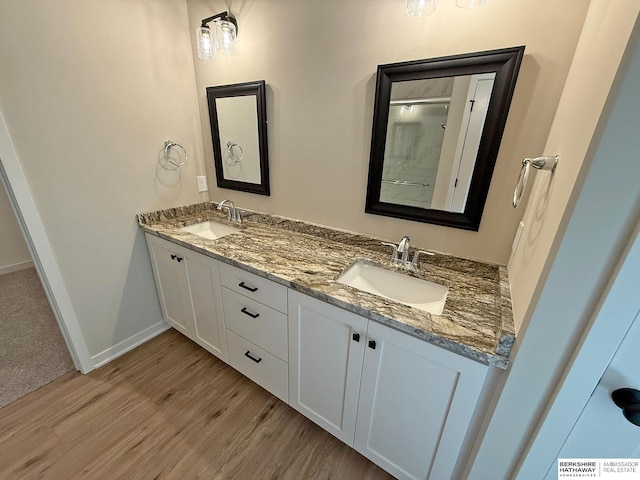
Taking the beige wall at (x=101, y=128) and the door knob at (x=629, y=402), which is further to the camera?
the beige wall at (x=101, y=128)

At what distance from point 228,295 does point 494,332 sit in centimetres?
125

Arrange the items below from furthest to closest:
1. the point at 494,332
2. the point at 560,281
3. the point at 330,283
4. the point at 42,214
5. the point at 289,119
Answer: the point at 289,119 < the point at 42,214 < the point at 330,283 < the point at 494,332 < the point at 560,281

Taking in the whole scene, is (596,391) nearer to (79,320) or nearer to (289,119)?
(289,119)

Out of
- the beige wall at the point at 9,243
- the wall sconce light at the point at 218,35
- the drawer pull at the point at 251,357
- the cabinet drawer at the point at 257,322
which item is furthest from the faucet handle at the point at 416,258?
the beige wall at the point at 9,243

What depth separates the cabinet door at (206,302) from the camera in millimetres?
1470

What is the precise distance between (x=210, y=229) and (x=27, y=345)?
1.55 metres

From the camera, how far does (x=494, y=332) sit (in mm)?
832

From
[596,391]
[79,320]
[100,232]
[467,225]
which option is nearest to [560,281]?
[596,391]

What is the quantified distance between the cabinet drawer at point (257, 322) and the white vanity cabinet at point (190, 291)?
3.9 inches

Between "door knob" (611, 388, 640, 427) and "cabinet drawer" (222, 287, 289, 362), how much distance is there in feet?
3.50

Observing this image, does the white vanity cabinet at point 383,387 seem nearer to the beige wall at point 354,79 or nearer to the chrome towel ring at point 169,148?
the beige wall at point 354,79

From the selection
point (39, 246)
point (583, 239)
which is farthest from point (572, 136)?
point (39, 246)

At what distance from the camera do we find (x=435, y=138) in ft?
3.81

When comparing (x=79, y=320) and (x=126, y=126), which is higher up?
(x=126, y=126)
